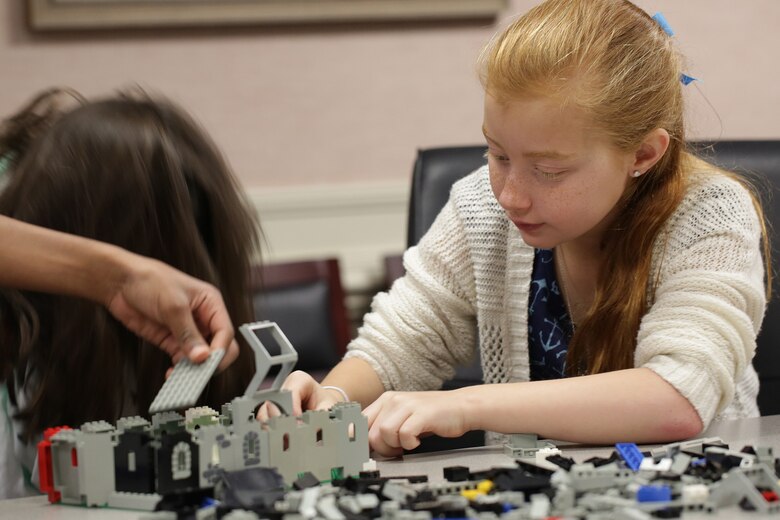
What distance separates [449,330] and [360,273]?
1.21m

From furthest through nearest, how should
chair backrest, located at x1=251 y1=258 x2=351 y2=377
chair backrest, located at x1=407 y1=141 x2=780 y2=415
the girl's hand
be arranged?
chair backrest, located at x1=251 y1=258 x2=351 y2=377 < chair backrest, located at x1=407 y1=141 x2=780 y2=415 < the girl's hand

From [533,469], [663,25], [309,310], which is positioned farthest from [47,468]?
[309,310]

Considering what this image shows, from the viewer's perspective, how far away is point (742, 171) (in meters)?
1.65

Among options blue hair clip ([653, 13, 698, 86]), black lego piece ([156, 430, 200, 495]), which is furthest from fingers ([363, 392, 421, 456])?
blue hair clip ([653, 13, 698, 86])

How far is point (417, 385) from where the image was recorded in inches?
58.4

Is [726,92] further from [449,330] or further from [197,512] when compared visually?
[197,512]

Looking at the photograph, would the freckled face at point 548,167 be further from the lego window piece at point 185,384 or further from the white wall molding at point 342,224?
the white wall molding at point 342,224

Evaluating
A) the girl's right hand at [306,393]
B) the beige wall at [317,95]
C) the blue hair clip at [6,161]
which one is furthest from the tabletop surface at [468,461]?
the beige wall at [317,95]

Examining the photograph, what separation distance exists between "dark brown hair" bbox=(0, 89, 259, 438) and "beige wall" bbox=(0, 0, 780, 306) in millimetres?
1060

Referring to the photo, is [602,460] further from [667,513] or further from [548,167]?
[548,167]

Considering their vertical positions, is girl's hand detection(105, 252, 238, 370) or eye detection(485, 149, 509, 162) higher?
eye detection(485, 149, 509, 162)

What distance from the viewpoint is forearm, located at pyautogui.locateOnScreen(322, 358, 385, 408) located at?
1367 millimetres

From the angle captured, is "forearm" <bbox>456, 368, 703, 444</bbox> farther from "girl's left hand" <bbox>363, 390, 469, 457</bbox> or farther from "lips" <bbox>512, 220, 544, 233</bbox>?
"lips" <bbox>512, 220, 544, 233</bbox>

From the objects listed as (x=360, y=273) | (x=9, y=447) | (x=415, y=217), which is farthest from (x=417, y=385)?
(x=360, y=273)
